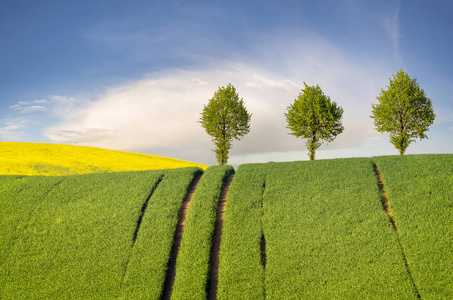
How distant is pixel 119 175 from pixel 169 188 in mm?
4728

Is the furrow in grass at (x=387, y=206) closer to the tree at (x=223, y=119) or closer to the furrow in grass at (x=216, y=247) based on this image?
the furrow in grass at (x=216, y=247)

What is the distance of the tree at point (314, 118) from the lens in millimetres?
38062

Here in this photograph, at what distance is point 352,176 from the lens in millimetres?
17016

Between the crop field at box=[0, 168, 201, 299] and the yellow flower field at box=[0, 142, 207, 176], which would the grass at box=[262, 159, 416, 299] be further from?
the yellow flower field at box=[0, 142, 207, 176]

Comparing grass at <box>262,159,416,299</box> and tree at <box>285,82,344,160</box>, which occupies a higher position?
tree at <box>285,82,344,160</box>

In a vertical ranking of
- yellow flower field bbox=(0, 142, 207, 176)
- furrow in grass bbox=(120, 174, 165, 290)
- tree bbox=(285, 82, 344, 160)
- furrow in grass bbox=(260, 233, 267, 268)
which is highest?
tree bbox=(285, 82, 344, 160)

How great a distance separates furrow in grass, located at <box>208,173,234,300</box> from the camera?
1172 centimetres

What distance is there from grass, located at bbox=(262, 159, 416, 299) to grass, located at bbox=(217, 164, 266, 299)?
43 cm

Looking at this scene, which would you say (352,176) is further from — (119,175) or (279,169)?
(119,175)

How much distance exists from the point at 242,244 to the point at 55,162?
2987cm

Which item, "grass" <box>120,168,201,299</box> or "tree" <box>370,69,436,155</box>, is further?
"tree" <box>370,69,436,155</box>

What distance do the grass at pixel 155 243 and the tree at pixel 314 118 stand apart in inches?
944

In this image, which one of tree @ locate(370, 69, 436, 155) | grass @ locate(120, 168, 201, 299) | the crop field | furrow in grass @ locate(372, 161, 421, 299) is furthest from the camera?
tree @ locate(370, 69, 436, 155)

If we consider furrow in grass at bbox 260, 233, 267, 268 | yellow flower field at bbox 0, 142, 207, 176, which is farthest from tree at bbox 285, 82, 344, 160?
furrow in grass at bbox 260, 233, 267, 268
